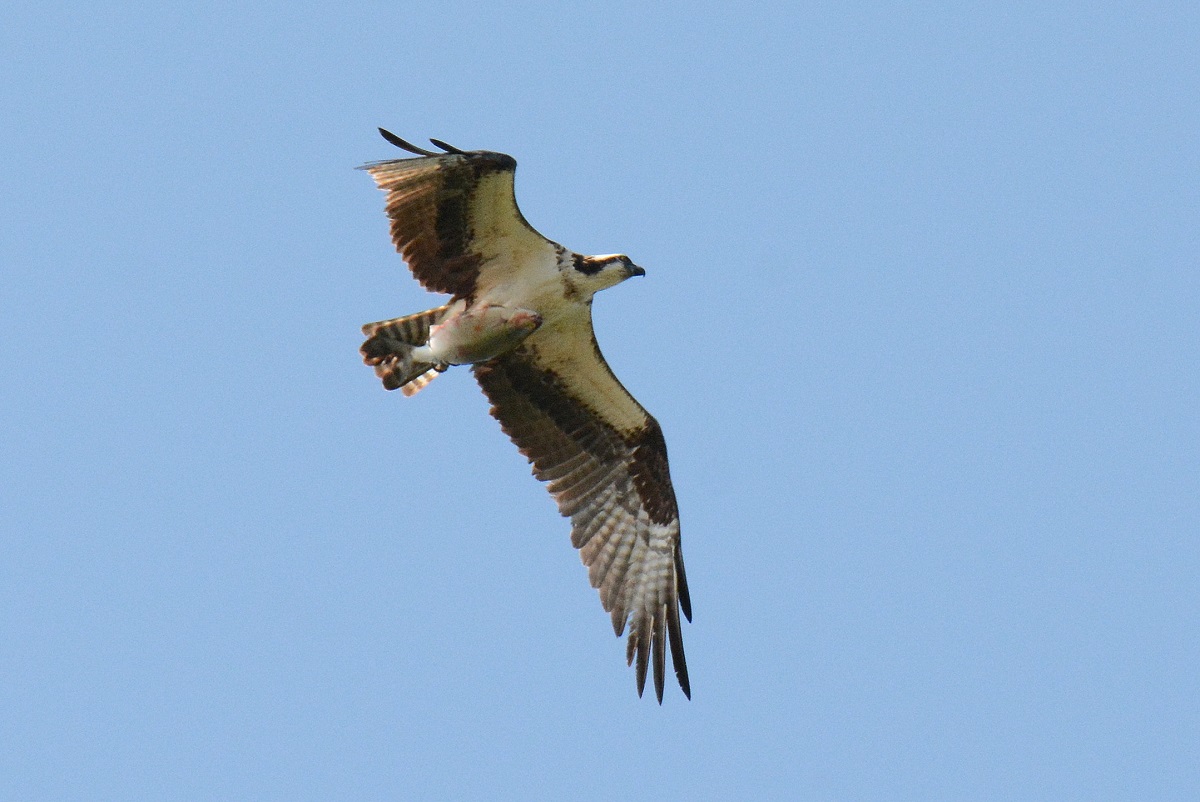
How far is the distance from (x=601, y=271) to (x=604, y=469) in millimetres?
1947

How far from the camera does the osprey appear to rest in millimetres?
11922

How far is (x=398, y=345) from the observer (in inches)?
489

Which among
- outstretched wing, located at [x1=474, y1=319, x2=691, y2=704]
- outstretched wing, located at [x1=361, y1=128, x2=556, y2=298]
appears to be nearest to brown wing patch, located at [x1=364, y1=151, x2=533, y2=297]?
outstretched wing, located at [x1=361, y1=128, x2=556, y2=298]

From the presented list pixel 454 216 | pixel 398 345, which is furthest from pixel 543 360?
pixel 454 216

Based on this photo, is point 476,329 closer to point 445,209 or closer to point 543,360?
point 543,360

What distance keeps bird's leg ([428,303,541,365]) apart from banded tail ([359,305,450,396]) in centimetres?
9

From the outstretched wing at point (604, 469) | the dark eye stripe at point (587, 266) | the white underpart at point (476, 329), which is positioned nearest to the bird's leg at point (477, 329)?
the white underpart at point (476, 329)

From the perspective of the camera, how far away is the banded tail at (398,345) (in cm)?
1237

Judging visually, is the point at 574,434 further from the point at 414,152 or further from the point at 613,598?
the point at 414,152

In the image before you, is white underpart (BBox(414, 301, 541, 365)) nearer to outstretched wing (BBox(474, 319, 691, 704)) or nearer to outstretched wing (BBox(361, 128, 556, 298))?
outstretched wing (BBox(361, 128, 556, 298))

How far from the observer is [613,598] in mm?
12875

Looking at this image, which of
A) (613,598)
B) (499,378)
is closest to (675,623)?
(613,598)

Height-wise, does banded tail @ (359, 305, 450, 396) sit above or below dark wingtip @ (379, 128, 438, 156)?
below

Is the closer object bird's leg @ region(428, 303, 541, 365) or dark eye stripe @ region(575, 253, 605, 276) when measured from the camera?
dark eye stripe @ region(575, 253, 605, 276)
